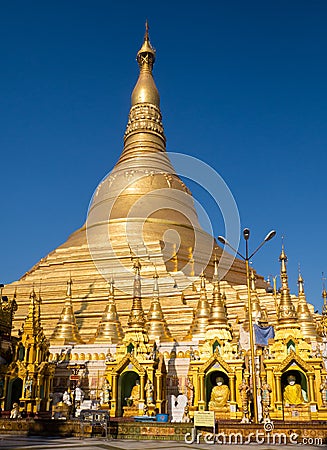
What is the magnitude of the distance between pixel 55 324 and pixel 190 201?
59.5 ft

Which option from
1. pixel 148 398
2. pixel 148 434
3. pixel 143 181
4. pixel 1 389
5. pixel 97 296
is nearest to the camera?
pixel 148 434

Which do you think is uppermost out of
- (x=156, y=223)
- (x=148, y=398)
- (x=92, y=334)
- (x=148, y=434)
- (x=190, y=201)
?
(x=190, y=201)

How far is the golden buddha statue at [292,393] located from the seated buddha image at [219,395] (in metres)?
2.37

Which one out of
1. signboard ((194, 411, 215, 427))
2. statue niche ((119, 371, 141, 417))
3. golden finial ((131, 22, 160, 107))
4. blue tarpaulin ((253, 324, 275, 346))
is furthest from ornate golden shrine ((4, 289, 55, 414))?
golden finial ((131, 22, 160, 107))

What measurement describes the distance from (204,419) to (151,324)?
1426 centimetres

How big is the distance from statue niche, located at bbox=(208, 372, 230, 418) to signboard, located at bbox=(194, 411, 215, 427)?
714 cm

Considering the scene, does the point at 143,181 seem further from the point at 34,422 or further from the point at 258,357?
the point at 34,422

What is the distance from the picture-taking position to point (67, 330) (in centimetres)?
2958

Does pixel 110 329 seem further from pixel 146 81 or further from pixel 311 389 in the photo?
pixel 146 81

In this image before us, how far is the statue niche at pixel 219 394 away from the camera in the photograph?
21078mm

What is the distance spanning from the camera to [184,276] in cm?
3516

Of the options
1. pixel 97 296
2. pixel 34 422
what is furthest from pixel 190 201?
pixel 34 422

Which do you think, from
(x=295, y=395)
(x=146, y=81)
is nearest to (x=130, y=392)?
(x=295, y=395)

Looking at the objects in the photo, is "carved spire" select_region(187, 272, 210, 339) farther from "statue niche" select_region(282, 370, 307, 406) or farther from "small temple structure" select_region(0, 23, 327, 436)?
"statue niche" select_region(282, 370, 307, 406)
